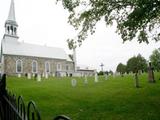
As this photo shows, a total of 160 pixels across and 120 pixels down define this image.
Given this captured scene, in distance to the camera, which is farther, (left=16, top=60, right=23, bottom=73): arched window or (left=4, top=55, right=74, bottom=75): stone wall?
(left=16, top=60, right=23, bottom=73): arched window

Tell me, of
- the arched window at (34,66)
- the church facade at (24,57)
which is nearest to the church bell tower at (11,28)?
the church facade at (24,57)

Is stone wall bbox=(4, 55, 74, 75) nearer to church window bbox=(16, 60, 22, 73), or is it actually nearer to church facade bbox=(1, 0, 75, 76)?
church facade bbox=(1, 0, 75, 76)

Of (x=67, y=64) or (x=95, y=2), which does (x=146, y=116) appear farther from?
(x=67, y=64)

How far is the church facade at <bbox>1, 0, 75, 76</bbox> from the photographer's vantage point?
53562mm

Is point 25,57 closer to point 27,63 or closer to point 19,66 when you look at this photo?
point 27,63

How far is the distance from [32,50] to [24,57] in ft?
15.2

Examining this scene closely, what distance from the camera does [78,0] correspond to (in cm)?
1085

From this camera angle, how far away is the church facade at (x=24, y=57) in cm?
5356

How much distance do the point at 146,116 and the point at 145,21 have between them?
462 cm

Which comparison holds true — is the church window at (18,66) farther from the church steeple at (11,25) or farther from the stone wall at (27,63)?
the church steeple at (11,25)

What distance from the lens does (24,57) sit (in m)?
56.5

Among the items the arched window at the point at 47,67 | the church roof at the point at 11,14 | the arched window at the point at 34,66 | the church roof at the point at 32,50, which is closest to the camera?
the church roof at the point at 32,50

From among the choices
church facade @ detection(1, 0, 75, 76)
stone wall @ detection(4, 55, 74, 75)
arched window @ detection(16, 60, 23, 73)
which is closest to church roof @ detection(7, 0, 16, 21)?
church facade @ detection(1, 0, 75, 76)

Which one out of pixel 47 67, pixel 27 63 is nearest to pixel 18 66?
pixel 27 63
